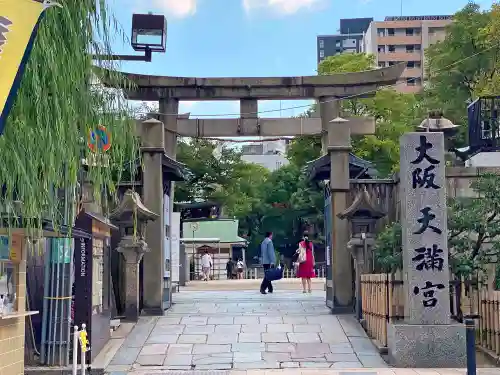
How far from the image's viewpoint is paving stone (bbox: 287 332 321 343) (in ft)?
39.9

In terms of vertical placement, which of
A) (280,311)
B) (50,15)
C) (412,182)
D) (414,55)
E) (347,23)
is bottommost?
(280,311)

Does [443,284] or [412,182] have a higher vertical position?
[412,182]

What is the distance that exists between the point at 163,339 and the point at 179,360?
1.53 metres

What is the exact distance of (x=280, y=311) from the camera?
15.0 meters

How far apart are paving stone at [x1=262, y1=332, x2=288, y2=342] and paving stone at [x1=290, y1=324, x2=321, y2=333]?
18.3 inches

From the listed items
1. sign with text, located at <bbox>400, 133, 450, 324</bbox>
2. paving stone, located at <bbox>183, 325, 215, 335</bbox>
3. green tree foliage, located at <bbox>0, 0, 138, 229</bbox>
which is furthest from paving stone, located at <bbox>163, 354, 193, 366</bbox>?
green tree foliage, located at <bbox>0, 0, 138, 229</bbox>

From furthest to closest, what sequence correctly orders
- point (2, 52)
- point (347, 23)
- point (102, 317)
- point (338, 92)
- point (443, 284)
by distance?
point (347, 23) → point (338, 92) → point (102, 317) → point (443, 284) → point (2, 52)

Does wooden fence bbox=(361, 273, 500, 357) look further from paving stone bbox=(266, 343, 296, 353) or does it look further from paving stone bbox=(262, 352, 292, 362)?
paving stone bbox=(262, 352, 292, 362)

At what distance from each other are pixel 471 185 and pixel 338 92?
4.61 metres

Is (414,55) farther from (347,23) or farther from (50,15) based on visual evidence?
(50,15)

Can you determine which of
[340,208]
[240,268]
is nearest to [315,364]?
[340,208]

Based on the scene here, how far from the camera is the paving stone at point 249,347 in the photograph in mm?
11531

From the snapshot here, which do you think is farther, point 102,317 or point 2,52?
point 102,317

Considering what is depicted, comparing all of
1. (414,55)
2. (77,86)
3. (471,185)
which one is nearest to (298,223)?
(471,185)
